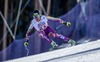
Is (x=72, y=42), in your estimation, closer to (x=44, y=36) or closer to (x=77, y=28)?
(x=77, y=28)

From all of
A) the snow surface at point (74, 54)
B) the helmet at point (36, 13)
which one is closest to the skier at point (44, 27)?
the helmet at point (36, 13)

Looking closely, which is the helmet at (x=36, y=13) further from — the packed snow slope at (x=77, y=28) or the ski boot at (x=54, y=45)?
the ski boot at (x=54, y=45)

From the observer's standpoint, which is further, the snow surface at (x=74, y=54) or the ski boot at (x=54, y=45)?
the ski boot at (x=54, y=45)

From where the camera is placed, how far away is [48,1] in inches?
394

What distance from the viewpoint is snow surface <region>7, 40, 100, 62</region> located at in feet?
31.8

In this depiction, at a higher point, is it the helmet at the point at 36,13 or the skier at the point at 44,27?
the helmet at the point at 36,13

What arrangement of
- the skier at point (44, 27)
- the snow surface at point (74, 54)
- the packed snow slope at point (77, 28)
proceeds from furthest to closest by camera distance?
the skier at point (44, 27) → the packed snow slope at point (77, 28) → the snow surface at point (74, 54)

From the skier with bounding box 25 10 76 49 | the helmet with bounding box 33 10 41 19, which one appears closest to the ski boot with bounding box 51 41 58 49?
the skier with bounding box 25 10 76 49

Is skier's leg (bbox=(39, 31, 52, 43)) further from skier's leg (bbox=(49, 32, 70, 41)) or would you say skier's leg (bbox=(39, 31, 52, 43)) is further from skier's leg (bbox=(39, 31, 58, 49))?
skier's leg (bbox=(49, 32, 70, 41))

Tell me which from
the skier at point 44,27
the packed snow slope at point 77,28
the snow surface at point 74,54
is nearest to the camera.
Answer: the snow surface at point 74,54

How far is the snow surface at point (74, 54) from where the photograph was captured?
9680 millimetres

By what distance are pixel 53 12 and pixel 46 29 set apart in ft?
1.27

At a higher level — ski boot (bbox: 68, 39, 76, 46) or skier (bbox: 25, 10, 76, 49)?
skier (bbox: 25, 10, 76, 49)

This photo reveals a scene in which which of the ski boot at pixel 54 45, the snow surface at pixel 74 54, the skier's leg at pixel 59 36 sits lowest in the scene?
the snow surface at pixel 74 54
